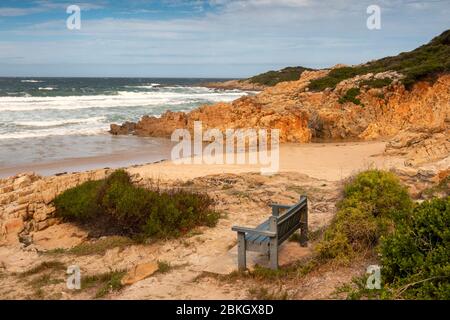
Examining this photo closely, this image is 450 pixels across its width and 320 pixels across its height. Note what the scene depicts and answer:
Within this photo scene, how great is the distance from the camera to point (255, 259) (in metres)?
6.18

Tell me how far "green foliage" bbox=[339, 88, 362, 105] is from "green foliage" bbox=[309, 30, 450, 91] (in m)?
1.30

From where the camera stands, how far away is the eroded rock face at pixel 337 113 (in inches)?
Result: 853

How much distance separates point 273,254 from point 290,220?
2.17ft

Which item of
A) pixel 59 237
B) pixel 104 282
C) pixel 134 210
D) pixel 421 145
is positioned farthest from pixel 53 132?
pixel 104 282

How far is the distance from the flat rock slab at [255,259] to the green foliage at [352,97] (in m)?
18.5

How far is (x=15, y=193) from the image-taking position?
9867 millimetres

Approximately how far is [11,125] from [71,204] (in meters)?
21.9

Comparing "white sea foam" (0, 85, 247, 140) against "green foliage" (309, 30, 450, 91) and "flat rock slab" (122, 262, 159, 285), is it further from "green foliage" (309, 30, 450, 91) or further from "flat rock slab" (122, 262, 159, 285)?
"flat rock slab" (122, 262, 159, 285)

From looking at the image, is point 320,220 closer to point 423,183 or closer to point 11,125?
point 423,183

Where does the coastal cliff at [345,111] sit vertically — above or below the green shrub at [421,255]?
above

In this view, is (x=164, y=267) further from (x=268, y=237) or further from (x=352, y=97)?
(x=352, y=97)

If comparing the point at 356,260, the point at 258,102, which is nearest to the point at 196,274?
the point at 356,260

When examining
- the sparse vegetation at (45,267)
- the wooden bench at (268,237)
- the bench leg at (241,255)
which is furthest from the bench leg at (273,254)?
the sparse vegetation at (45,267)

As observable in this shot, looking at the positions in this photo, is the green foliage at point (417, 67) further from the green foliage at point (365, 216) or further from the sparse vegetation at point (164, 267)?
the sparse vegetation at point (164, 267)
